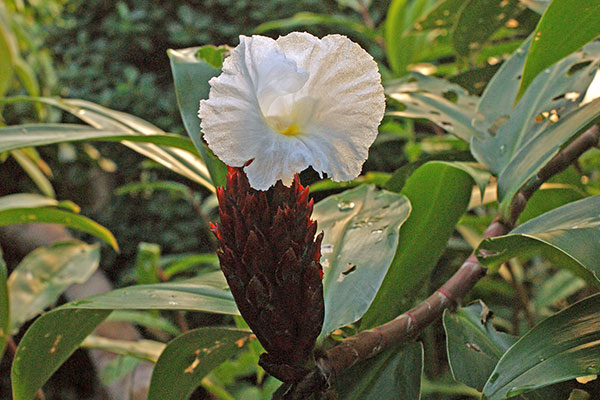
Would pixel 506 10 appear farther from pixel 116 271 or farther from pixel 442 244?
pixel 116 271

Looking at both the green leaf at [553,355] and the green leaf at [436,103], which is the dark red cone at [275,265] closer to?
the green leaf at [553,355]

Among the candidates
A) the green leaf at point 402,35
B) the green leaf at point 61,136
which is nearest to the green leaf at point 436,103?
the green leaf at point 61,136

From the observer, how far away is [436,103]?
60cm

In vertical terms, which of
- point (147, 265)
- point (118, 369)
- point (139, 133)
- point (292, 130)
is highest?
point (292, 130)

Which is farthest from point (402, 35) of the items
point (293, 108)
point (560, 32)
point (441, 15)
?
point (293, 108)

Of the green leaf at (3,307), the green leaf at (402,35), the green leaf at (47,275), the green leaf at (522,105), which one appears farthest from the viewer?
the green leaf at (402,35)

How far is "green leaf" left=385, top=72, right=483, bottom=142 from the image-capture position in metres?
0.55

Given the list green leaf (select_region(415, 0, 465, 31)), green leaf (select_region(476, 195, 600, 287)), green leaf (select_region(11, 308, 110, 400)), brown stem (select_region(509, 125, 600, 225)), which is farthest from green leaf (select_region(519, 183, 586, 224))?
green leaf (select_region(11, 308, 110, 400))

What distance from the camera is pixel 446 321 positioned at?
0.39 metres

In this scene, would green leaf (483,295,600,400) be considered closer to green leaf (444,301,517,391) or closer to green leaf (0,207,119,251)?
green leaf (444,301,517,391)

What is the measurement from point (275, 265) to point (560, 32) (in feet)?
1.14

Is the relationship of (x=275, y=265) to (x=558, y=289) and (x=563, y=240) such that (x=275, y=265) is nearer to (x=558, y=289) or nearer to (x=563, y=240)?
(x=563, y=240)

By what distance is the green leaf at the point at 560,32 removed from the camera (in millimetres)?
440

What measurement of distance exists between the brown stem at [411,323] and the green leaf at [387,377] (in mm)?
16
